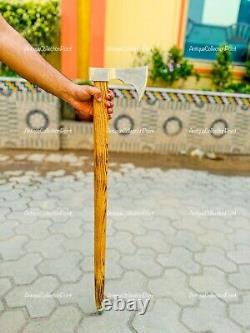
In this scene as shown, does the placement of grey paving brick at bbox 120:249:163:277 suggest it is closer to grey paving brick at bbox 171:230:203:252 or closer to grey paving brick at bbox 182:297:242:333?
grey paving brick at bbox 171:230:203:252

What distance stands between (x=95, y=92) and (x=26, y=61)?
1.39 feet

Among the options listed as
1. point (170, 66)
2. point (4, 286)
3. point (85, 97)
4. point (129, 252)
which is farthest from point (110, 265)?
point (170, 66)

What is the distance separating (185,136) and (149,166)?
41.6 inches

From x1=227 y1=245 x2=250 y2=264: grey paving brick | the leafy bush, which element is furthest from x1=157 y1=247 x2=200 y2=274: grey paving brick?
the leafy bush

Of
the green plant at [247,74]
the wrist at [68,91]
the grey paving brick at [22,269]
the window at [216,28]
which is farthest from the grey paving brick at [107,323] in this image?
the green plant at [247,74]

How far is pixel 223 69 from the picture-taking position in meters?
6.86

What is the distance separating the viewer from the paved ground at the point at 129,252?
2627 millimetres

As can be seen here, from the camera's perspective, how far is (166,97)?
627 cm

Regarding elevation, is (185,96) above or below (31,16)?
below

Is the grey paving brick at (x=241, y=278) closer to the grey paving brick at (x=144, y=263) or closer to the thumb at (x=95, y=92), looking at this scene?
the grey paving brick at (x=144, y=263)

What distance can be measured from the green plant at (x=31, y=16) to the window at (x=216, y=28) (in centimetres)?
263

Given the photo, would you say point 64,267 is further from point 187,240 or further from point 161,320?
point 187,240

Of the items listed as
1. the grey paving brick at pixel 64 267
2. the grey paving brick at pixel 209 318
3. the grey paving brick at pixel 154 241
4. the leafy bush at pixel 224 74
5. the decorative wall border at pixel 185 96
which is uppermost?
the leafy bush at pixel 224 74

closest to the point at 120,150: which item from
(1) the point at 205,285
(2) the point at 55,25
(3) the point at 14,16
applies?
(2) the point at 55,25
